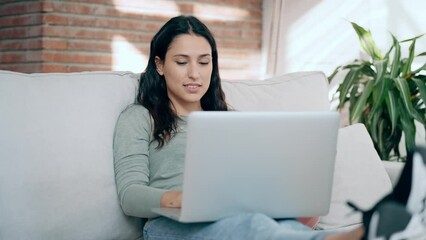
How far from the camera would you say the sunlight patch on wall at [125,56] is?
4.72 metres

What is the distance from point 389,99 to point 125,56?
1.81 meters

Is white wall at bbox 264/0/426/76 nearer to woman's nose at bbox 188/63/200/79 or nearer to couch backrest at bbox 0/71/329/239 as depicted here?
woman's nose at bbox 188/63/200/79

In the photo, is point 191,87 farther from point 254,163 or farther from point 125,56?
point 125,56

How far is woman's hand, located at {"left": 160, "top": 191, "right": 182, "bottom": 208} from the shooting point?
1.95m

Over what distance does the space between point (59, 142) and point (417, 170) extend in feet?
3.30

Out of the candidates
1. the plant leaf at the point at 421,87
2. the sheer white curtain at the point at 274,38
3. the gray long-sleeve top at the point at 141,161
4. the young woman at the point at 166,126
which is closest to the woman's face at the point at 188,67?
the young woman at the point at 166,126

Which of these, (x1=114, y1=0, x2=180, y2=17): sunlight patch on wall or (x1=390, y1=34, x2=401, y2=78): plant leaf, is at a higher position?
(x1=114, y1=0, x2=180, y2=17): sunlight patch on wall

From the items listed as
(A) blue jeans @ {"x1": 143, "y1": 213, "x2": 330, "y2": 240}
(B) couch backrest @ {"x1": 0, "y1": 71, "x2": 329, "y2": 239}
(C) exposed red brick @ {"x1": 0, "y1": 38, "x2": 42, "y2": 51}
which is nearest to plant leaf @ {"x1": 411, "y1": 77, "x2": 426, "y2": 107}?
(B) couch backrest @ {"x1": 0, "y1": 71, "x2": 329, "y2": 239}

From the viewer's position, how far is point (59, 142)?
2.11 meters

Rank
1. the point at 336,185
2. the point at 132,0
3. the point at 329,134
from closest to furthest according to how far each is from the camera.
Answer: the point at 329,134
the point at 336,185
the point at 132,0

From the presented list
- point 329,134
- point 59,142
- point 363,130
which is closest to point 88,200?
point 59,142

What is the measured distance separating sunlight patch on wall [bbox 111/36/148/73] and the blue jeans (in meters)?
2.83

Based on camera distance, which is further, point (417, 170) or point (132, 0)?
point (132, 0)

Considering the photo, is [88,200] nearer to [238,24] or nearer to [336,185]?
[336,185]
